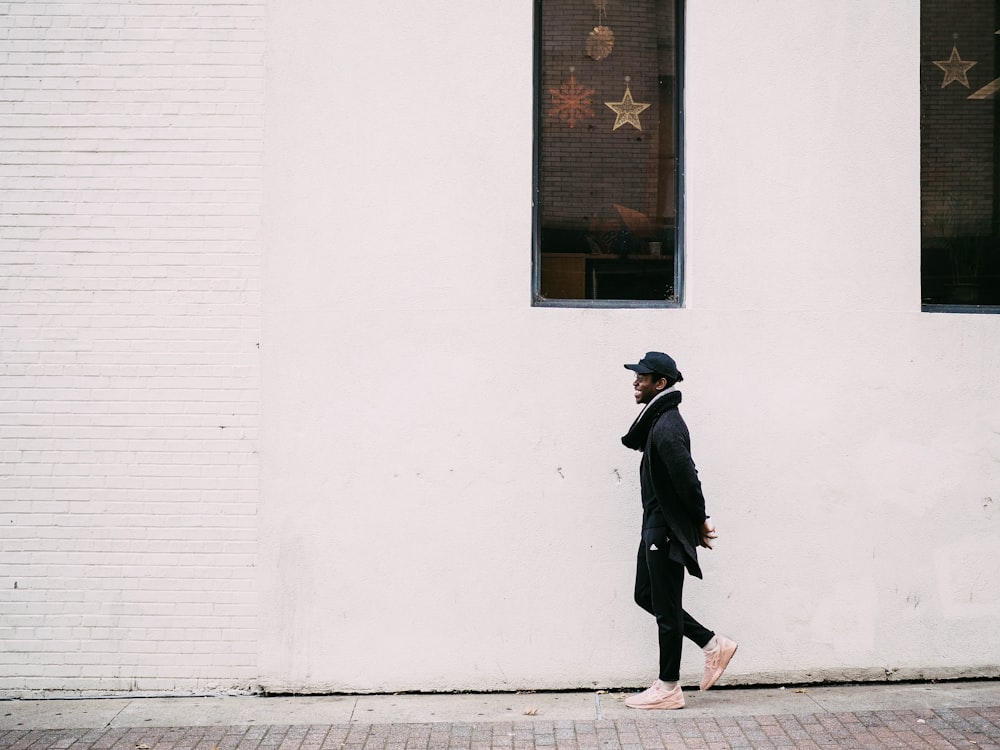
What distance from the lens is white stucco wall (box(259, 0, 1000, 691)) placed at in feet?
20.1

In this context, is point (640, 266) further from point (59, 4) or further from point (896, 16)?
point (59, 4)

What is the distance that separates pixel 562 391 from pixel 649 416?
2.50 ft

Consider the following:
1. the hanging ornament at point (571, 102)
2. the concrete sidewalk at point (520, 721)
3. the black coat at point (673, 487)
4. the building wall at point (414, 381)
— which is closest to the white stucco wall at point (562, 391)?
the building wall at point (414, 381)

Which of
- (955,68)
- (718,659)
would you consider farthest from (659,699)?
(955,68)

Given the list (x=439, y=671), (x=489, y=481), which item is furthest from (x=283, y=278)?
A: (x=439, y=671)

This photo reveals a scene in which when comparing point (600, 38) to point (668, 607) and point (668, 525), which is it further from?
point (668, 607)

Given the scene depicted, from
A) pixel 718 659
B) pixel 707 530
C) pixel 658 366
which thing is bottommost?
pixel 718 659

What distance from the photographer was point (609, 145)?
6527mm

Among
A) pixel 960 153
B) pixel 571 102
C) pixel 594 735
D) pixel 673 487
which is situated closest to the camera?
pixel 594 735

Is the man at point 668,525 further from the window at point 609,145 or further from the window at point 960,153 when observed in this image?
the window at point 960,153

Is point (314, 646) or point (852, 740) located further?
point (314, 646)

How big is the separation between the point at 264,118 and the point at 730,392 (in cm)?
349

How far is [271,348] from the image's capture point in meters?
6.12

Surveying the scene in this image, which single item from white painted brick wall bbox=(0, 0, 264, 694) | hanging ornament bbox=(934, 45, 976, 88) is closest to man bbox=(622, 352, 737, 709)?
white painted brick wall bbox=(0, 0, 264, 694)
